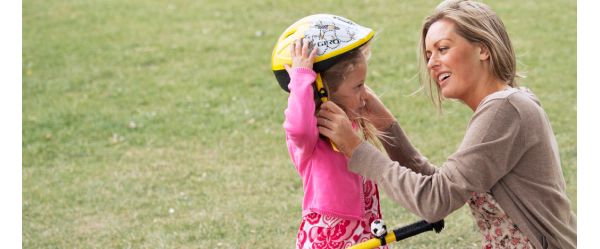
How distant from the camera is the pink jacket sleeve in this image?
125 inches

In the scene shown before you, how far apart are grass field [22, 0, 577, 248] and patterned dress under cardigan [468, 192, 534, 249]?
1484 mm

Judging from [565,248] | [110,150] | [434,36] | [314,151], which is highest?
[434,36]

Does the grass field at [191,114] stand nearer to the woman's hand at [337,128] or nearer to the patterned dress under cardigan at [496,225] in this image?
the patterned dress under cardigan at [496,225]

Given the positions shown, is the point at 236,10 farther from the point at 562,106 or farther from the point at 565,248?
the point at 565,248

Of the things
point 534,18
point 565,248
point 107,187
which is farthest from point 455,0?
point 534,18

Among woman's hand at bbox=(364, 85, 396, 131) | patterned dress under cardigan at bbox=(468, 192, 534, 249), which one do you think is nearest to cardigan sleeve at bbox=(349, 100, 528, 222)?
patterned dress under cardigan at bbox=(468, 192, 534, 249)

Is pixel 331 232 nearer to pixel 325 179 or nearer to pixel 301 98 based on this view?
pixel 325 179

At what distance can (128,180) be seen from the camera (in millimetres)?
7109

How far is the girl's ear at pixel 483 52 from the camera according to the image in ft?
10.5

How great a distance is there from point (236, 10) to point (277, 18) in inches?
36.7

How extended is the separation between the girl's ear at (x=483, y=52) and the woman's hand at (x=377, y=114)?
65 cm

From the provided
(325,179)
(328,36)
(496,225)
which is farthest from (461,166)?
(328,36)

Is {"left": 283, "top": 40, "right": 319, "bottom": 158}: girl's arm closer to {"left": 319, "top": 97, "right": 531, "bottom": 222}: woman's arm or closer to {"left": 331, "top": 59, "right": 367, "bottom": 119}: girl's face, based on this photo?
{"left": 319, "top": 97, "right": 531, "bottom": 222}: woman's arm

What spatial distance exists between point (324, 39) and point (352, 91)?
0.28 metres
